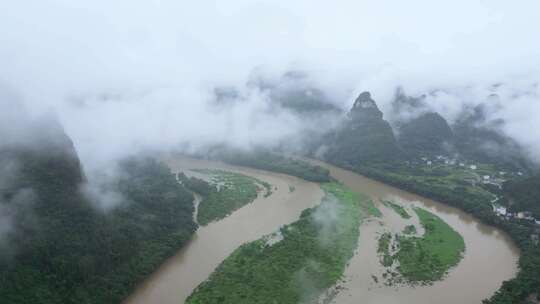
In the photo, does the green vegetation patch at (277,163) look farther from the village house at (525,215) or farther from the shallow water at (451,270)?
the village house at (525,215)

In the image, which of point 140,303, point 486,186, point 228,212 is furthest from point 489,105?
point 140,303

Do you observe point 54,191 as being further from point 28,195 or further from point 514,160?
point 514,160

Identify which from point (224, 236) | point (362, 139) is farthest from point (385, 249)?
point (362, 139)

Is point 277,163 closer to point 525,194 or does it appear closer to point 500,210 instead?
point 500,210

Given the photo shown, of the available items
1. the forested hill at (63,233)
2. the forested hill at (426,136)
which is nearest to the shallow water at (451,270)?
the forested hill at (63,233)

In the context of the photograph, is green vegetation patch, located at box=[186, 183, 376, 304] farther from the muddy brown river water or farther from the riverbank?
the riverbank
